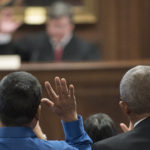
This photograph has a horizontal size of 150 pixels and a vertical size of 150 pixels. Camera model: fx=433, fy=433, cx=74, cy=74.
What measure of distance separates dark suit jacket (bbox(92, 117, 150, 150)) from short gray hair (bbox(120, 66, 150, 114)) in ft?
0.37

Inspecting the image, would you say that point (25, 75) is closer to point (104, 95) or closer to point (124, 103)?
point (124, 103)

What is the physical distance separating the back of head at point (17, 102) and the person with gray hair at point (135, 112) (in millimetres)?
351

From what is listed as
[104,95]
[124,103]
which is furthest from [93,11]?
[124,103]

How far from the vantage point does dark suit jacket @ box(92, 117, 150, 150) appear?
2002mm

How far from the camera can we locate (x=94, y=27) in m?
7.40

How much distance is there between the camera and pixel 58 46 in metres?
6.55

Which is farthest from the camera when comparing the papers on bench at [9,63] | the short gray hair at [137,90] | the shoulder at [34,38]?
the shoulder at [34,38]

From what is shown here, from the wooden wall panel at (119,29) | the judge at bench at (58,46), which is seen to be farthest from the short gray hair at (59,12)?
the wooden wall panel at (119,29)

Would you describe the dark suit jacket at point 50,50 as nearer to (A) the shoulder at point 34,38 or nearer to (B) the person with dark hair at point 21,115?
(A) the shoulder at point 34,38

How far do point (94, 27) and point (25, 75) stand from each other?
18.0ft

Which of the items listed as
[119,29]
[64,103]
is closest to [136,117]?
[64,103]

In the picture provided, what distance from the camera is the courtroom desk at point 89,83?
4.54 meters

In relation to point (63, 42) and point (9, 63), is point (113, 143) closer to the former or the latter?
point (9, 63)

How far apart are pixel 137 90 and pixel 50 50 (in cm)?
454
